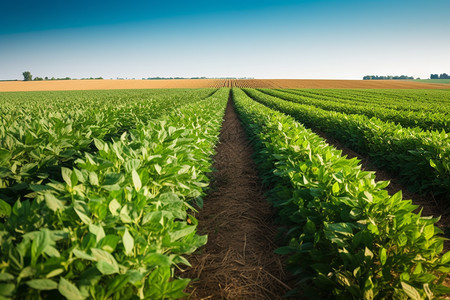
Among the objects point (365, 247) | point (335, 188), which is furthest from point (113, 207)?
point (335, 188)

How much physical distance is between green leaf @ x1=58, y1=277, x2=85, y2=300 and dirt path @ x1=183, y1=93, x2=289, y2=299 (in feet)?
4.87

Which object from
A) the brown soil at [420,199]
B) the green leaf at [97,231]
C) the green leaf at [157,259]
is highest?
the green leaf at [97,231]

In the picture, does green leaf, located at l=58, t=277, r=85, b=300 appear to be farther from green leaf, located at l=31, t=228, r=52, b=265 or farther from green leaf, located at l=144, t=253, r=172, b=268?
green leaf, located at l=144, t=253, r=172, b=268

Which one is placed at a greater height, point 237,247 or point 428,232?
point 428,232

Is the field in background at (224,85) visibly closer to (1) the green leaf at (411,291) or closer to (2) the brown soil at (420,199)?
(2) the brown soil at (420,199)

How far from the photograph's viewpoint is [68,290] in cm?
96

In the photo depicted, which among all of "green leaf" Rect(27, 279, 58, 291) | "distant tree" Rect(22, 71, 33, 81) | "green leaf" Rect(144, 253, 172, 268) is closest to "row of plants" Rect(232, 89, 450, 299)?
"green leaf" Rect(144, 253, 172, 268)

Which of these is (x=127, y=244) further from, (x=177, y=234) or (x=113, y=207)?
(x=177, y=234)

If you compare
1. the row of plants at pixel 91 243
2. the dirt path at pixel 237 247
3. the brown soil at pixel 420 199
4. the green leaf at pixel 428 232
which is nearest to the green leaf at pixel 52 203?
the row of plants at pixel 91 243

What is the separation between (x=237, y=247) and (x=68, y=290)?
2316mm

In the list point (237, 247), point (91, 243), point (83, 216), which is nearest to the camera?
point (91, 243)

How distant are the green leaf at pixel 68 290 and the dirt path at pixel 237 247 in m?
1.48

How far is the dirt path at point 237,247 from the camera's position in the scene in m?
2.33

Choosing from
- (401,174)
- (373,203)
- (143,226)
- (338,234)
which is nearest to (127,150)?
(143,226)
